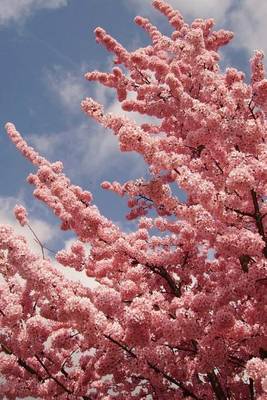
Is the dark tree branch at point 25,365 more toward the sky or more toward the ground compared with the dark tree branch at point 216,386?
more toward the ground

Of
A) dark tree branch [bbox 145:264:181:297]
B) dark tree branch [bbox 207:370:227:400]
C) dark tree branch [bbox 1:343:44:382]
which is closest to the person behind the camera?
dark tree branch [bbox 1:343:44:382]

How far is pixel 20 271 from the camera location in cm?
615

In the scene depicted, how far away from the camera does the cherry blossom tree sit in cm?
678

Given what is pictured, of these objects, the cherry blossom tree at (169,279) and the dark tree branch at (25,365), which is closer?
the cherry blossom tree at (169,279)

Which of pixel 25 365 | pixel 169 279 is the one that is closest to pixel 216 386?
pixel 169 279

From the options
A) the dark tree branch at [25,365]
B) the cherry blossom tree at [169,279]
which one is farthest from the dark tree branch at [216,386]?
the dark tree branch at [25,365]

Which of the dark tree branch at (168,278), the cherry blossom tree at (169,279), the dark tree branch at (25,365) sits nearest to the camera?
the cherry blossom tree at (169,279)

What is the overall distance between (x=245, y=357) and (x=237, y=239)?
344cm

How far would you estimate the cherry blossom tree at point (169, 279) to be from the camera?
6.78 meters

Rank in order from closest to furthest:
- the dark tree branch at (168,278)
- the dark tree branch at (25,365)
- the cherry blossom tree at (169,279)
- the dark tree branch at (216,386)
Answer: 1. the cherry blossom tree at (169,279)
2. the dark tree branch at (25,365)
3. the dark tree branch at (216,386)
4. the dark tree branch at (168,278)

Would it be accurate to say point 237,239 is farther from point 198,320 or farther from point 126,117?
point 126,117

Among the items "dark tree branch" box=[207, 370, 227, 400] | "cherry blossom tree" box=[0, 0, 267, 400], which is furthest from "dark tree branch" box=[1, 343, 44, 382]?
"dark tree branch" box=[207, 370, 227, 400]

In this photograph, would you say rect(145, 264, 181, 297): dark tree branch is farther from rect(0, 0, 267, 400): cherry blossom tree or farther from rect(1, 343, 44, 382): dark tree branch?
rect(1, 343, 44, 382): dark tree branch

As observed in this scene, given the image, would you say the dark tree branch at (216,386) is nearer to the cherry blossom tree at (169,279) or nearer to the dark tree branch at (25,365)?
the cherry blossom tree at (169,279)
